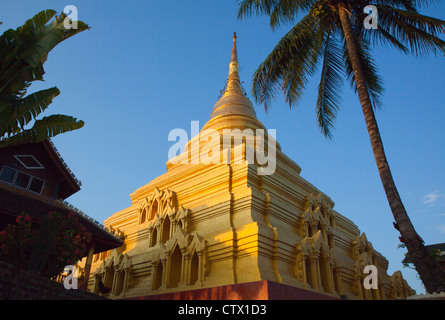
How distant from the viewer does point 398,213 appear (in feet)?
26.5

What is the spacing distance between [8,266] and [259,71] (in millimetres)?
9892

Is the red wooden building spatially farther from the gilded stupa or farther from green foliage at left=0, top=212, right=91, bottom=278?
the gilded stupa

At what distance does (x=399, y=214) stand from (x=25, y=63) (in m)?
10.0

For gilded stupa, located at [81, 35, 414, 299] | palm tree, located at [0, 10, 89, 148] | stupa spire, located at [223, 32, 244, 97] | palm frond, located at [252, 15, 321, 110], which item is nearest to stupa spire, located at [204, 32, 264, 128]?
stupa spire, located at [223, 32, 244, 97]

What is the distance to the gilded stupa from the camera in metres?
10.7

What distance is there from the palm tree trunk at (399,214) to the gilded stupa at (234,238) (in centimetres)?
296

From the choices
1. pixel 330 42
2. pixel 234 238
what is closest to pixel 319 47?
pixel 330 42

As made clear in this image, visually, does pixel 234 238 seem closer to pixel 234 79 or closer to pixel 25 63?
pixel 25 63

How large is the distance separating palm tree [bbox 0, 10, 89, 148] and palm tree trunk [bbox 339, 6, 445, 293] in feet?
25.6

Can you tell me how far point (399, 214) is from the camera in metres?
8.05

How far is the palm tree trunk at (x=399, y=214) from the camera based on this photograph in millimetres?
7266

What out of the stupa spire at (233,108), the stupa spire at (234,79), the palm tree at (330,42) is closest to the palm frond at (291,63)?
the palm tree at (330,42)
